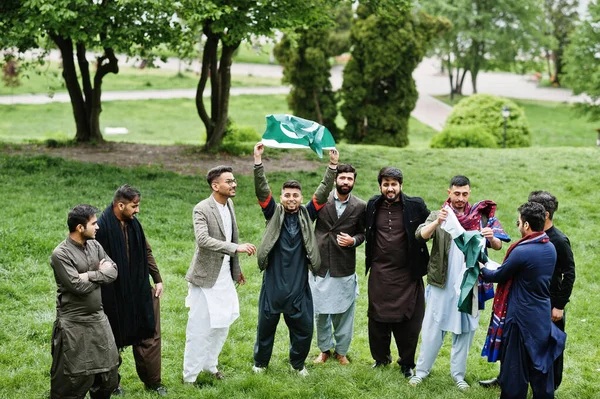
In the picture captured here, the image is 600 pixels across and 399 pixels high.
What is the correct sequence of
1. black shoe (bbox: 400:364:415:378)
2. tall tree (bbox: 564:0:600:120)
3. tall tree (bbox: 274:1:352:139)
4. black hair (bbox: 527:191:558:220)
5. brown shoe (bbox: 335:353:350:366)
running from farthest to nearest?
tall tree (bbox: 564:0:600:120) → tall tree (bbox: 274:1:352:139) → brown shoe (bbox: 335:353:350:366) → black shoe (bbox: 400:364:415:378) → black hair (bbox: 527:191:558:220)

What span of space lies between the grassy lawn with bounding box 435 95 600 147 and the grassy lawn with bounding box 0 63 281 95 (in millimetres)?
13593

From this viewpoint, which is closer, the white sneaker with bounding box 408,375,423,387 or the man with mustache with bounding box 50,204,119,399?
the man with mustache with bounding box 50,204,119,399

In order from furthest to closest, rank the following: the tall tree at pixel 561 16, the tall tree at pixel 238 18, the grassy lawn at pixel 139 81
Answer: the tall tree at pixel 561 16
the grassy lawn at pixel 139 81
the tall tree at pixel 238 18

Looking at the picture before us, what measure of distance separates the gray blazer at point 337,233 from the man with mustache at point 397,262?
0.17 meters

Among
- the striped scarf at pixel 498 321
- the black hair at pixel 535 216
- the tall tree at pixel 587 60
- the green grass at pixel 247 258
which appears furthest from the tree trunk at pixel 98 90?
the tall tree at pixel 587 60

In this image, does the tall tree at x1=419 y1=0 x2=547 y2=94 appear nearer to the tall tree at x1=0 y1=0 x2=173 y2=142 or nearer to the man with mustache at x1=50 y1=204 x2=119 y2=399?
the tall tree at x1=0 y1=0 x2=173 y2=142

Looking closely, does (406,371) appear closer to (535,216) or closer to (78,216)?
(535,216)

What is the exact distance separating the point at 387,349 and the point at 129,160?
35.2 feet

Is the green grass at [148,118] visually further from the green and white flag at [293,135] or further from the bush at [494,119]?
the green and white flag at [293,135]

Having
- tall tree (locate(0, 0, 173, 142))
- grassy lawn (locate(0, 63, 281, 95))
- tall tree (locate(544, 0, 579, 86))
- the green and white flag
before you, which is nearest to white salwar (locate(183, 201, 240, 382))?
the green and white flag

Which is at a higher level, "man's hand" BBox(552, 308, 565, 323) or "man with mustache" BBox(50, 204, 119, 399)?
"man with mustache" BBox(50, 204, 119, 399)

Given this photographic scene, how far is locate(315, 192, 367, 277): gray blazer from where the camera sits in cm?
773

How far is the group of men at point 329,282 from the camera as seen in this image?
6.04 meters

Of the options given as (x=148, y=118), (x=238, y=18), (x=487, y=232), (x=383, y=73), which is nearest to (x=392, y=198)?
(x=487, y=232)
